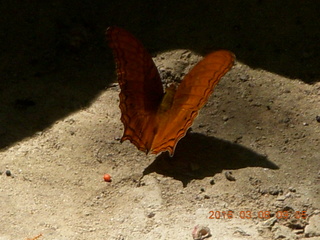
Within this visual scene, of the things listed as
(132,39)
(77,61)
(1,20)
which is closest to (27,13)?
(1,20)

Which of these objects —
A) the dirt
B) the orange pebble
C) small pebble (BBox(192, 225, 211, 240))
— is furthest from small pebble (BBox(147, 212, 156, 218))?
the orange pebble

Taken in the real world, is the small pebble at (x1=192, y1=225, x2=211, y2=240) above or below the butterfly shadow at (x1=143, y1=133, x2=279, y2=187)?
below

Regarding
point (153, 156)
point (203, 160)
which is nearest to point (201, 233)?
point (203, 160)

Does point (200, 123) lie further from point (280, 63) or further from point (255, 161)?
point (280, 63)

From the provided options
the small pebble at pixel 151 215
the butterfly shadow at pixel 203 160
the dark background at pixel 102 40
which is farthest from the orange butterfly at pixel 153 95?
the dark background at pixel 102 40
